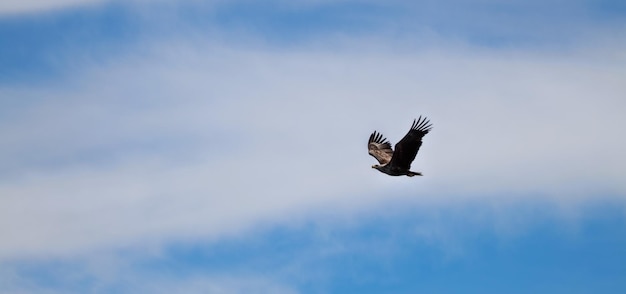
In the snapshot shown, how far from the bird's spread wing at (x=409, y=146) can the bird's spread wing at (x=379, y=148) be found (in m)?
6.90

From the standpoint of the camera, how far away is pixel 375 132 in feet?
312

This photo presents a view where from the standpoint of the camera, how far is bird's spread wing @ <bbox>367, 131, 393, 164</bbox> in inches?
3612

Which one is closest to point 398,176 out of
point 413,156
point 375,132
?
point 413,156

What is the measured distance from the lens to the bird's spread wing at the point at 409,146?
265 ft

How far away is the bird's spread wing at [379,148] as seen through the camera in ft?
301

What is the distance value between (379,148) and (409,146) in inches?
468

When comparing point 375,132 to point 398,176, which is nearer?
point 398,176

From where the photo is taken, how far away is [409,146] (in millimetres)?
82000

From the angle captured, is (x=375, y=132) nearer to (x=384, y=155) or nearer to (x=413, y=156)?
(x=384, y=155)

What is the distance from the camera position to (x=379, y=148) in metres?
93.8

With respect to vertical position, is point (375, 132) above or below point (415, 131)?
above

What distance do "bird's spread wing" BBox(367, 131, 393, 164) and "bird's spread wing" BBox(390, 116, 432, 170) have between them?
6900 millimetres

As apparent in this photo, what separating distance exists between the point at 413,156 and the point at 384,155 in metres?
9.23

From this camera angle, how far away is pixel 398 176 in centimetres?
8556
